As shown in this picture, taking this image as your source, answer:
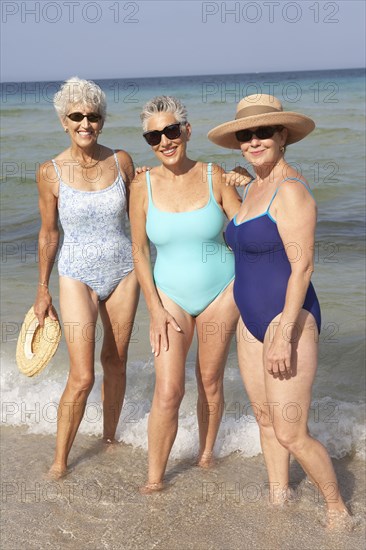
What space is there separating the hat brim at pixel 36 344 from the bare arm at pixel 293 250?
1506mm

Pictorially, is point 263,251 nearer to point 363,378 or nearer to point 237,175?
point 237,175

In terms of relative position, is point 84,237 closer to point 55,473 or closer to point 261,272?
point 261,272

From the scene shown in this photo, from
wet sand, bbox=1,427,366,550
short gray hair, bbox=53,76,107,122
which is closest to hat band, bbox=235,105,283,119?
short gray hair, bbox=53,76,107,122

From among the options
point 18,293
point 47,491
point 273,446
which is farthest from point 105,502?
point 18,293

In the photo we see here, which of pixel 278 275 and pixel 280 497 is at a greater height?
pixel 278 275

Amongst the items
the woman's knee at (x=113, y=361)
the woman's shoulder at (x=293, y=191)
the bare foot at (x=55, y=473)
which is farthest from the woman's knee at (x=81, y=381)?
the woman's shoulder at (x=293, y=191)

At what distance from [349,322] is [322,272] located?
1.53 metres

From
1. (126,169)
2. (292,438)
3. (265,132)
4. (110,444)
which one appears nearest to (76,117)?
(126,169)

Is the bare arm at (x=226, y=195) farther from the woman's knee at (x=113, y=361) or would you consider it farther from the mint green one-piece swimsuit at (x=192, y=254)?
the woman's knee at (x=113, y=361)

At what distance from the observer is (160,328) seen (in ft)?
13.2

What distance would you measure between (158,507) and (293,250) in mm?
1761

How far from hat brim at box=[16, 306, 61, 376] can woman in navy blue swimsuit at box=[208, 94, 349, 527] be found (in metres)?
1.27

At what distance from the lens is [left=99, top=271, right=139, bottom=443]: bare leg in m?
4.52

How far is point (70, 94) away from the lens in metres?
4.15
